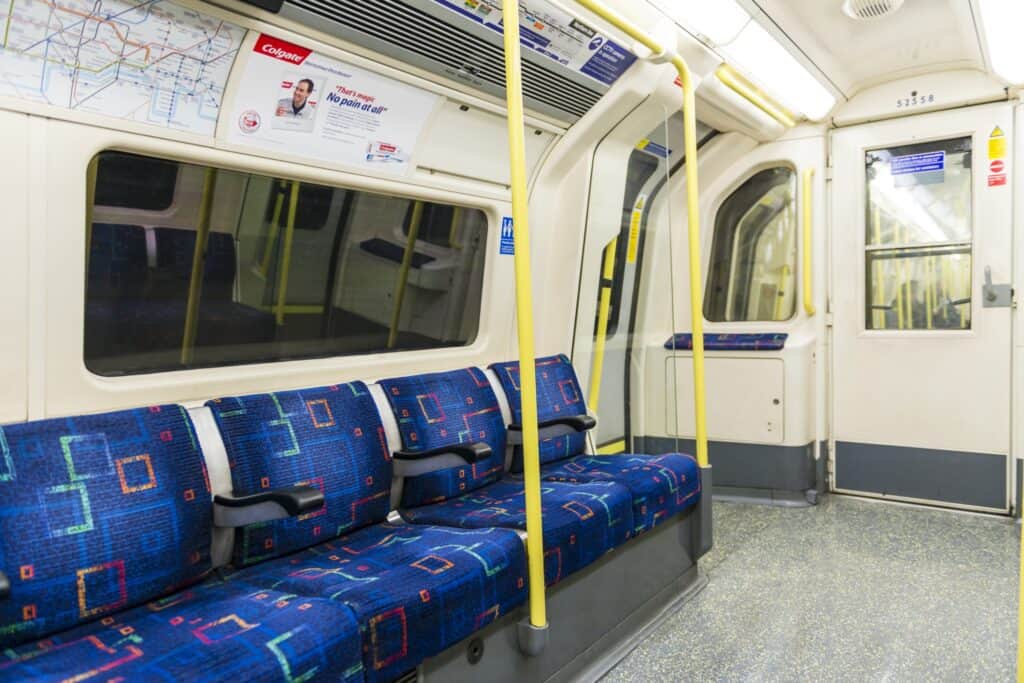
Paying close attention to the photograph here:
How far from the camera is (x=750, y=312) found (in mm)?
4934

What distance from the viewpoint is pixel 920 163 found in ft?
14.4

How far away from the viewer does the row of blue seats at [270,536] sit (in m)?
1.54

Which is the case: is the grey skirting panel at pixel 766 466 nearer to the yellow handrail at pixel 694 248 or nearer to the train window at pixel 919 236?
the train window at pixel 919 236

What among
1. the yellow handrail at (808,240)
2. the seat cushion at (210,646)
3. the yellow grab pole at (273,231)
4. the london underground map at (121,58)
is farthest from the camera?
the yellow handrail at (808,240)

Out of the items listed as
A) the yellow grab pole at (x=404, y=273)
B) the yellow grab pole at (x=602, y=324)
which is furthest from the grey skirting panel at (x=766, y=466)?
the yellow grab pole at (x=404, y=273)

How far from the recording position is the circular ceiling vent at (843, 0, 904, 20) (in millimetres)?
3330

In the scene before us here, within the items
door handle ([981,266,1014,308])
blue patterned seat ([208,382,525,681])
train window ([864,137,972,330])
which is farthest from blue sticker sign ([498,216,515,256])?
door handle ([981,266,1014,308])

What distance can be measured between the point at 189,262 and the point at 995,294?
13.8 ft

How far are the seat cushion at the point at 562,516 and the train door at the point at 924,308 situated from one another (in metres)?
2.58

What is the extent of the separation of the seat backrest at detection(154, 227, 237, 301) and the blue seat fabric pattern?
9.30 ft

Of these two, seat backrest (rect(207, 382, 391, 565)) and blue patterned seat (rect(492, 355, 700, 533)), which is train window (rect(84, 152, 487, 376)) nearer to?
seat backrest (rect(207, 382, 391, 565))

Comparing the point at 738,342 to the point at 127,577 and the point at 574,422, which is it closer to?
the point at 574,422

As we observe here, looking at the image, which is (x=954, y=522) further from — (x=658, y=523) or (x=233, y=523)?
(x=233, y=523)

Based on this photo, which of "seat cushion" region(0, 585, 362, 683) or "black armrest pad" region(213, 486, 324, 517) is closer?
"seat cushion" region(0, 585, 362, 683)
